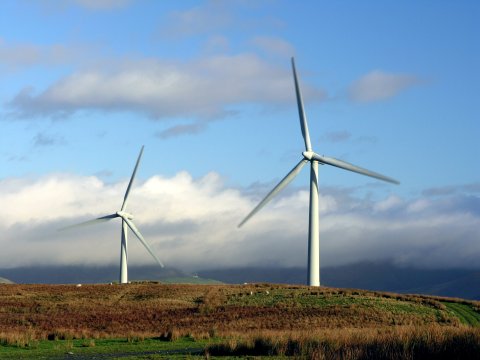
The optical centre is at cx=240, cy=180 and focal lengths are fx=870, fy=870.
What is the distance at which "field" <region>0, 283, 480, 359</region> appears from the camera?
130 ft

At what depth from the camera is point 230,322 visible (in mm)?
67812

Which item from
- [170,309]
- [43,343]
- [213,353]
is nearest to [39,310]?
[170,309]

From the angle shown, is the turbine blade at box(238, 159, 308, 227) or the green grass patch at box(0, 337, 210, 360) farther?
the turbine blade at box(238, 159, 308, 227)

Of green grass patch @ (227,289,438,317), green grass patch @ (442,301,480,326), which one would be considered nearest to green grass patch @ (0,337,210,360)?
green grass patch @ (442,301,480,326)

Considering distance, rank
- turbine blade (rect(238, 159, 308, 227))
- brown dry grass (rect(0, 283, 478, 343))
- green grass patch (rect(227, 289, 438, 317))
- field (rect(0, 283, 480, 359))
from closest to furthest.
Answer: field (rect(0, 283, 480, 359)) < brown dry grass (rect(0, 283, 478, 343)) < green grass patch (rect(227, 289, 438, 317)) < turbine blade (rect(238, 159, 308, 227))

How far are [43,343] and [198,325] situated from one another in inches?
628

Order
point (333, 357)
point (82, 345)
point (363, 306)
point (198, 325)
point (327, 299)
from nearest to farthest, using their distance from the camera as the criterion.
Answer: point (333, 357), point (82, 345), point (198, 325), point (363, 306), point (327, 299)

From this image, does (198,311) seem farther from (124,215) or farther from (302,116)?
(124,215)

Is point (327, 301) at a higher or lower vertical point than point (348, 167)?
lower

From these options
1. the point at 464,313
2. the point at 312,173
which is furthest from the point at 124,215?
the point at 464,313

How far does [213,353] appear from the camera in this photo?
40812mm

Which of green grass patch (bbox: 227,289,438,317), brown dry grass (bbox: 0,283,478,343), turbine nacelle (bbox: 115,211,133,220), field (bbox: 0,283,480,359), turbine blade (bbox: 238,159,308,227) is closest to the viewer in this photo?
field (bbox: 0,283,480,359)

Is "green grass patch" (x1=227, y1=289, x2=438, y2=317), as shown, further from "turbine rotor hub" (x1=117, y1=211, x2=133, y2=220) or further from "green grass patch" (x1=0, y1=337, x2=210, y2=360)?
"turbine rotor hub" (x1=117, y1=211, x2=133, y2=220)

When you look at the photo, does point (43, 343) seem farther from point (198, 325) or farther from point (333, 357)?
point (333, 357)
